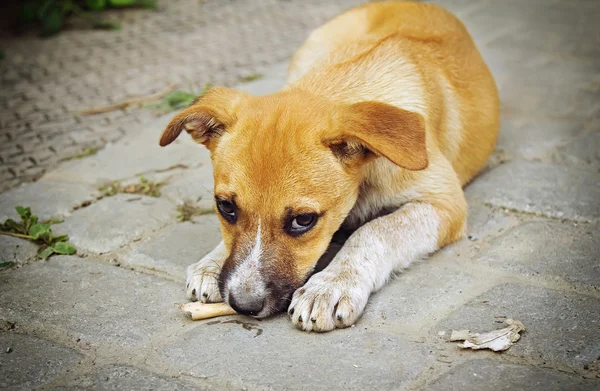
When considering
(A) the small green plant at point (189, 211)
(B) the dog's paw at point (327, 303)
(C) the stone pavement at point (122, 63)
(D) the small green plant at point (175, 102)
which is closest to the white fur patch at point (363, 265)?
(B) the dog's paw at point (327, 303)

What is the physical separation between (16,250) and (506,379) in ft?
9.24

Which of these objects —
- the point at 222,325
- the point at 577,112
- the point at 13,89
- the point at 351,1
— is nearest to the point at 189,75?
the point at 13,89

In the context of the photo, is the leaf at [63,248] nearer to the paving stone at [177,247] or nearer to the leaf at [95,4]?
the paving stone at [177,247]

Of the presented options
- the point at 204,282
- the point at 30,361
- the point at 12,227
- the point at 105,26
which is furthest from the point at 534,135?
the point at 105,26

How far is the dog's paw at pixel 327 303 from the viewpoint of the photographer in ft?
11.0

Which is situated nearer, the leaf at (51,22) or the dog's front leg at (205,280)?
the dog's front leg at (205,280)

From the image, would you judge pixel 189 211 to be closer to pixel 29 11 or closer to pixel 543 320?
pixel 543 320

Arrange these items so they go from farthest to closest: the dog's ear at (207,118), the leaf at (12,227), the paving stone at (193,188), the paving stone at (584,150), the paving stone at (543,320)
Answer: the paving stone at (584,150)
the paving stone at (193,188)
the leaf at (12,227)
the dog's ear at (207,118)
the paving stone at (543,320)

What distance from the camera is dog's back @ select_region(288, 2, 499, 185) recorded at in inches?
168

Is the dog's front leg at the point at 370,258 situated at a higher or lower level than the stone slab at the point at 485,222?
higher

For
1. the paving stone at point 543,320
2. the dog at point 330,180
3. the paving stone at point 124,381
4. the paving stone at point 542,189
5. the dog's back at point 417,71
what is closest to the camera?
the paving stone at point 124,381

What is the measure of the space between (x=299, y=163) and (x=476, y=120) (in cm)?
203

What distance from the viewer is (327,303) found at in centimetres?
341

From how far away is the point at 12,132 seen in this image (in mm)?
5973
